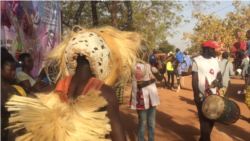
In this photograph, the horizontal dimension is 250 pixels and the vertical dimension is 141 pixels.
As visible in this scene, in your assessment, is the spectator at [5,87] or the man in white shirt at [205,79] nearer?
the spectator at [5,87]

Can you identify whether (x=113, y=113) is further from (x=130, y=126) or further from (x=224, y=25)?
(x=224, y=25)

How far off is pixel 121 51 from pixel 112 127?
0.59 meters

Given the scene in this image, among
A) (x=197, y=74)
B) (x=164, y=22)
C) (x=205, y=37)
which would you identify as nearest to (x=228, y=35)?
(x=205, y=37)

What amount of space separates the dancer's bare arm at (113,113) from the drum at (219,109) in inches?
107

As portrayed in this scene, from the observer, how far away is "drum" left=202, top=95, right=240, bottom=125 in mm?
4125

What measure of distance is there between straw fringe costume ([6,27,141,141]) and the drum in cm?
247

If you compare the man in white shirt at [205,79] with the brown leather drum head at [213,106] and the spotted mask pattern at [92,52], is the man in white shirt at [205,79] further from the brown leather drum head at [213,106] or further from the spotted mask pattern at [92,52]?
the spotted mask pattern at [92,52]

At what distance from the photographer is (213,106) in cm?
415

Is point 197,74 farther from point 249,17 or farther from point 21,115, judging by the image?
point 249,17

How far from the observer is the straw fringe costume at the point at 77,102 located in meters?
1.58

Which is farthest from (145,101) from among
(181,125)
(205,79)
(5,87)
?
(5,87)

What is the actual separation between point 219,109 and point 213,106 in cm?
9

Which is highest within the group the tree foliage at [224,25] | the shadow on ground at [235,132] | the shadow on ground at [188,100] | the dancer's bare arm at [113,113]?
the tree foliage at [224,25]

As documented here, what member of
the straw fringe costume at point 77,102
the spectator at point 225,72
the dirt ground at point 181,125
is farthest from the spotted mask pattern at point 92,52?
the spectator at point 225,72
